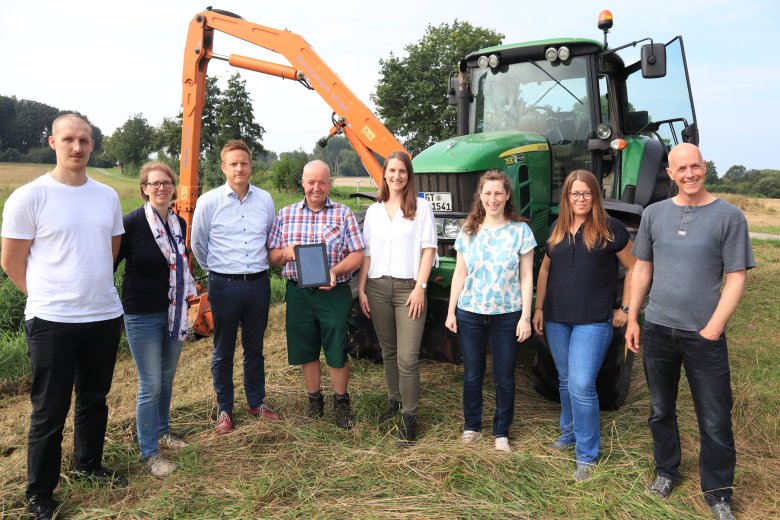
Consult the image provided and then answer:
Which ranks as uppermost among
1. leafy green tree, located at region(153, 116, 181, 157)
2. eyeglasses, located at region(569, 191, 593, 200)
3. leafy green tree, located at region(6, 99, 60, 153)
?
leafy green tree, located at region(6, 99, 60, 153)

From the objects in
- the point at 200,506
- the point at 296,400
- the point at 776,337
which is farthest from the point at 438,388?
the point at 776,337

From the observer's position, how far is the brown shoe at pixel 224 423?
3.58m

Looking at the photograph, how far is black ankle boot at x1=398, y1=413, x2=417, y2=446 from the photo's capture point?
340 centimetres

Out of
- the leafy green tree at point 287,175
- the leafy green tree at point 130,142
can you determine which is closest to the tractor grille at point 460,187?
the leafy green tree at point 287,175

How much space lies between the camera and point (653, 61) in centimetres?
419

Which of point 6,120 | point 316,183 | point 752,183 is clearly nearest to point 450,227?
point 316,183

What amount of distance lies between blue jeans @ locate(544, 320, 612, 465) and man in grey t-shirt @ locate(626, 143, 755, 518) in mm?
247

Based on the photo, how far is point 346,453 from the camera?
325 centimetres

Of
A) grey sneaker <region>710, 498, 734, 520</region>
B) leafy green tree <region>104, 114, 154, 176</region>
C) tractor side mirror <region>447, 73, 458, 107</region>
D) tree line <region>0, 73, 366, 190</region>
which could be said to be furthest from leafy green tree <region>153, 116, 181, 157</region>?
grey sneaker <region>710, 498, 734, 520</region>

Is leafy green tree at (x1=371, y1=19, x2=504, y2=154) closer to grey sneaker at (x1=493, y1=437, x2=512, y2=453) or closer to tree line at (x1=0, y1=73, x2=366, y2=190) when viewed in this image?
tree line at (x1=0, y1=73, x2=366, y2=190)

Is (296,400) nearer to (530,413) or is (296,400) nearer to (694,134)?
(530,413)

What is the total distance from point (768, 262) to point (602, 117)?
670 cm

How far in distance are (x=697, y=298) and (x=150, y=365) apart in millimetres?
2755

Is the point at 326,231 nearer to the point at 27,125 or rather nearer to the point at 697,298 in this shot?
the point at 697,298
